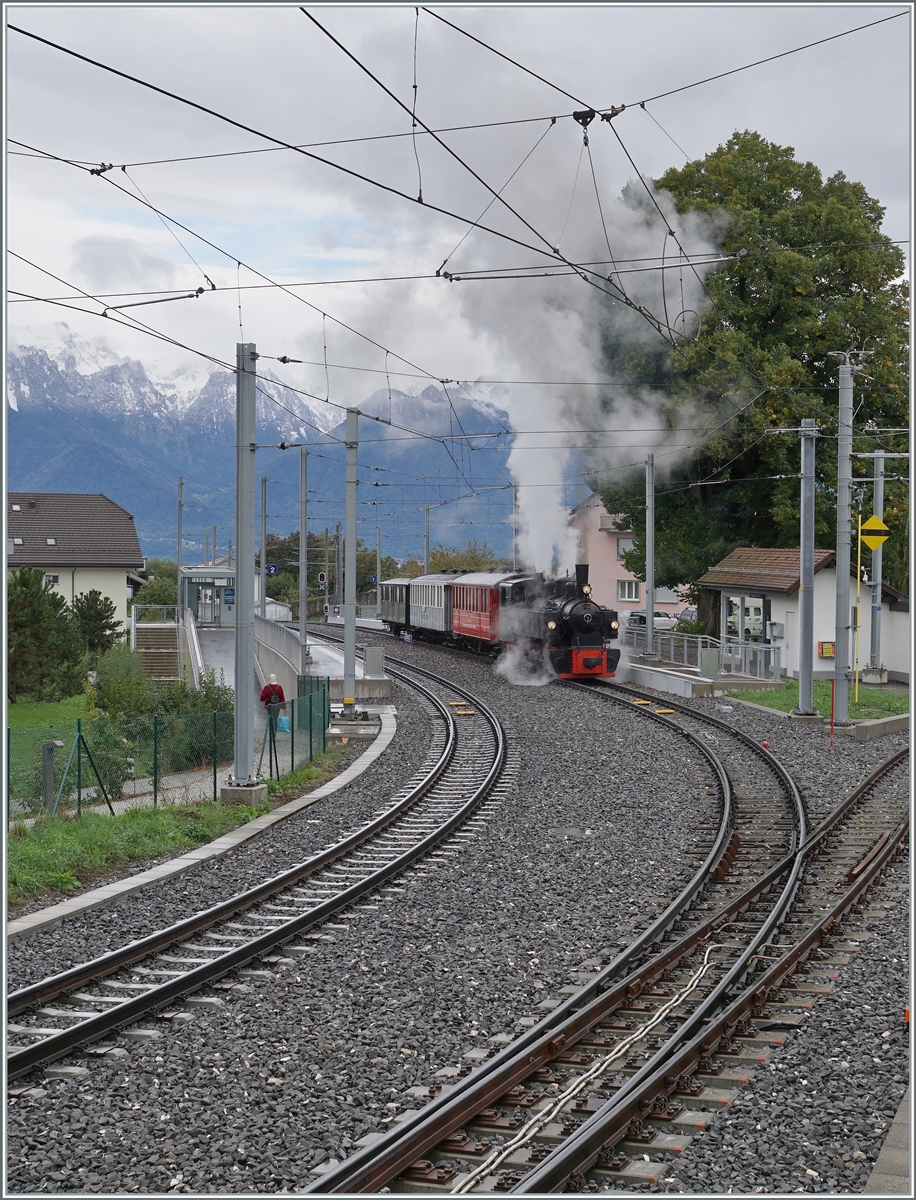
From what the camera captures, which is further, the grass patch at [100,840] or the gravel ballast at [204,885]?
the grass patch at [100,840]

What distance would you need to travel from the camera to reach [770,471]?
33.3 m

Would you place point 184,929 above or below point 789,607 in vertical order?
below

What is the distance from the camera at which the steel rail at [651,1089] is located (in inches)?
216

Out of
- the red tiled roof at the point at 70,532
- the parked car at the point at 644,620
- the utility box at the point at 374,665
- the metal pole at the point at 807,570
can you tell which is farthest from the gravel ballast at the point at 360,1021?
the red tiled roof at the point at 70,532

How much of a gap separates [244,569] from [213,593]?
1955 inches

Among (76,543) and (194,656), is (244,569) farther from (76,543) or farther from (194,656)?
(76,543)

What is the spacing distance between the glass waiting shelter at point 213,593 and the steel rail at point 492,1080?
46564 millimetres

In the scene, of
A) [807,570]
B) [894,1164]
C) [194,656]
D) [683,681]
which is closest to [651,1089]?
[894,1164]

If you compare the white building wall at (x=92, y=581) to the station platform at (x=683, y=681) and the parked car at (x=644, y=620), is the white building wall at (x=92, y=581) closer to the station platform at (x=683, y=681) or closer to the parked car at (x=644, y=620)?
the parked car at (x=644, y=620)

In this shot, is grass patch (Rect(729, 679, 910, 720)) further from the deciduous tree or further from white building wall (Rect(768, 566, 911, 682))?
the deciduous tree

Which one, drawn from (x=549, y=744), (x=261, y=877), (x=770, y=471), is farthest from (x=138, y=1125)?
(x=770, y=471)

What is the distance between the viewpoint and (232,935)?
9.72 meters

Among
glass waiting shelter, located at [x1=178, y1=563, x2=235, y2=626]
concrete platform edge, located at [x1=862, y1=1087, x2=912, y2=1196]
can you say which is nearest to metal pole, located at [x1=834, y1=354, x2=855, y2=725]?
concrete platform edge, located at [x1=862, y1=1087, x2=912, y2=1196]

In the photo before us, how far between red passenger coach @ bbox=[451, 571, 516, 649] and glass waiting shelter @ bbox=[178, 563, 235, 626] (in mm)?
17732
